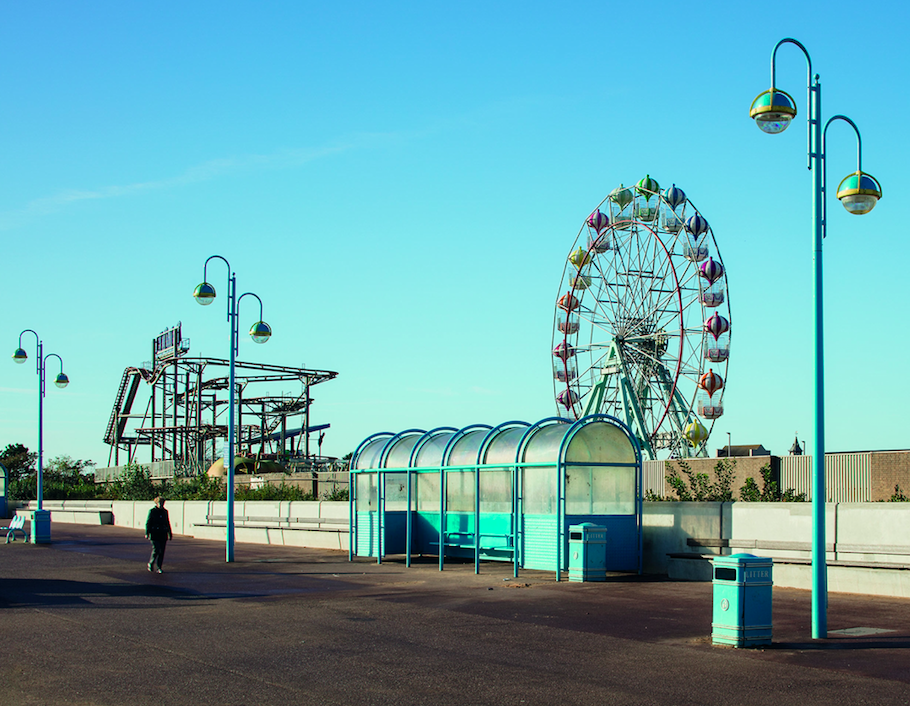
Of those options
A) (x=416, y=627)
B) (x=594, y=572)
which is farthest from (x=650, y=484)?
(x=416, y=627)

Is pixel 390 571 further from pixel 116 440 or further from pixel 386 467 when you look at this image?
pixel 116 440

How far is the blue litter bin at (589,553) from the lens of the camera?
1705 cm

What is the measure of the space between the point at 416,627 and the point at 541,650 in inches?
82.1

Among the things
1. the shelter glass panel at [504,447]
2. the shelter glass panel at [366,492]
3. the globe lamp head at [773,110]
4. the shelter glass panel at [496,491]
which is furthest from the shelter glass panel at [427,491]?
the globe lamp head at [773,110]

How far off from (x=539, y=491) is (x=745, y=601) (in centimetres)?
882

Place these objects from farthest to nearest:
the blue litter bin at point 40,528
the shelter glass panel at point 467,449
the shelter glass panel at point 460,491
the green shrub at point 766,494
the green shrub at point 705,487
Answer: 1. the blue litter bin at point 40,528
2. the shelter glass panel at point 460,491
3. the green shrub at point 705,487
4. the shelter glass panel at point 467,449
5. the green shrub at point 766,494

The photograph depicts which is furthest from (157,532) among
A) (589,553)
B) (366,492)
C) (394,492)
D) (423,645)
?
(423,645)

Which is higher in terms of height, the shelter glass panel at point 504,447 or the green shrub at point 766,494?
the shelter glass panel at point 504,447

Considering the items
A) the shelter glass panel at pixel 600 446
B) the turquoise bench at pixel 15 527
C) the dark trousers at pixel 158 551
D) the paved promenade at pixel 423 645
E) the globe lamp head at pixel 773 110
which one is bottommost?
the turquoise bench at pixel 15 527

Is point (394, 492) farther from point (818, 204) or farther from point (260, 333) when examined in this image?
point (818, 204)

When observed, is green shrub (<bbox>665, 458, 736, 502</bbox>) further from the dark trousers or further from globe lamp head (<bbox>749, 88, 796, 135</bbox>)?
globe lamp head (<bbox>749, 88, 796, 135</bbox>)

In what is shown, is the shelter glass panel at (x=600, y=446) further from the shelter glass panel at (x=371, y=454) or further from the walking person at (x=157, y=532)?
the walking person at (x=157, y=532)

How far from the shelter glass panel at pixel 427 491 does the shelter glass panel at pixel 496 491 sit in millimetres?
1792

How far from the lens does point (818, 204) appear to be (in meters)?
11.1
